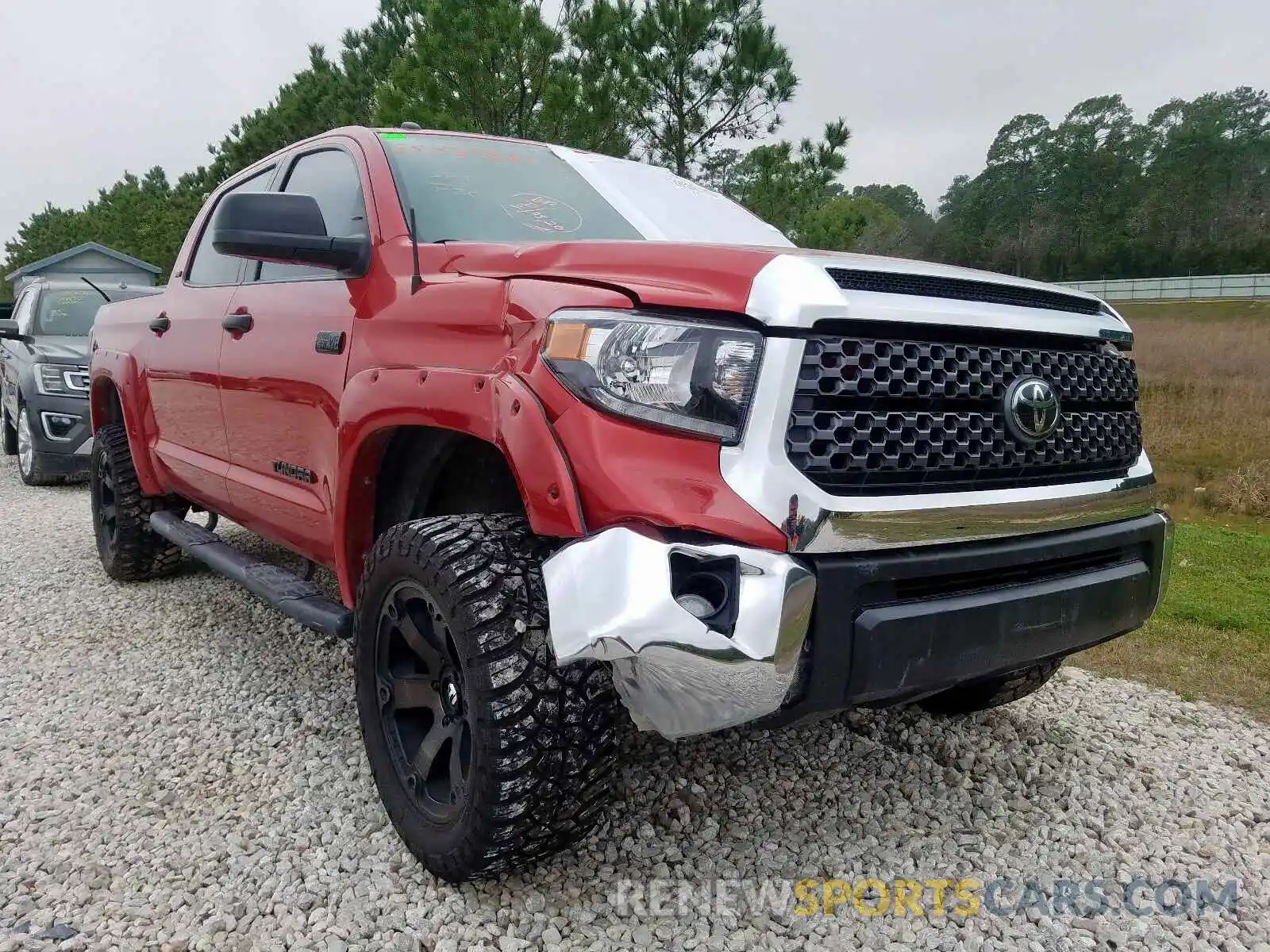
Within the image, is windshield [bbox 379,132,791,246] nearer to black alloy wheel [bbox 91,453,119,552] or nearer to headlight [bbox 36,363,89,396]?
black alloy wheel [bbox 91,453,119,552]

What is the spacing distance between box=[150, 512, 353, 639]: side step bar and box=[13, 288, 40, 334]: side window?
6007 mm

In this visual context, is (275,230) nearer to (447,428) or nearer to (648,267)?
(447,428)

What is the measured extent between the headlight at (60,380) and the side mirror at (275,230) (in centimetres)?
678

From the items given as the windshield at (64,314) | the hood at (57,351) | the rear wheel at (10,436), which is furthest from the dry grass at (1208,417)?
the rear wheel at (10,436)

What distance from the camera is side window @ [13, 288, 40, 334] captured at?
867cm

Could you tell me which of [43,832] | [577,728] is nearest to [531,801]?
[577,728]

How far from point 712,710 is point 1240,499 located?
323 inches

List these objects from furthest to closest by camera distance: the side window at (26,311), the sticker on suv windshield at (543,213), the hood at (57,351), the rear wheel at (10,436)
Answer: the rear wheel at (10,436), the side window at (26,311), the hood at (57,351), the sticker on suv windshield at (543,213)

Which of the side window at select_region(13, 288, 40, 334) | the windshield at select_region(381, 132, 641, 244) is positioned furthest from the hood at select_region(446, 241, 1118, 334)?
the side window at select_region(13, 288, 40, 334)

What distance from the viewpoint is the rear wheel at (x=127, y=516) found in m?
4.52

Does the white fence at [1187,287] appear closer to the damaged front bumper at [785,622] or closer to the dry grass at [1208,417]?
the dry grass at [1208,417]

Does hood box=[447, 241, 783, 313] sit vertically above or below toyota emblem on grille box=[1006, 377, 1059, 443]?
above

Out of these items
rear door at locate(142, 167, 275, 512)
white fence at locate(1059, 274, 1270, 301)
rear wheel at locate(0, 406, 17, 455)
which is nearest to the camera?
rear door at locate(142, 167, 275, 512)

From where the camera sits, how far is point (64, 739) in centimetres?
296
